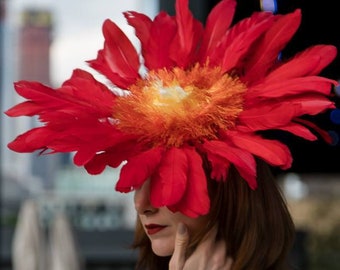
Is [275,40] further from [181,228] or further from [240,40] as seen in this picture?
[181,228]

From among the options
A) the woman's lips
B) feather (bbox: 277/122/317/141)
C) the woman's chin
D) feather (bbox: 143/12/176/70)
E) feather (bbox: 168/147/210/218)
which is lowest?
the woman's chin

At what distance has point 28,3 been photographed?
6.34 meters

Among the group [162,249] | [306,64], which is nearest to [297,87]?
[306,64]

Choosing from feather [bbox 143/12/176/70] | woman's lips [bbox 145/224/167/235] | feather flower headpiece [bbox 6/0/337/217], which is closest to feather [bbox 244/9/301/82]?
feather flower headpiece [bbox 6/0/337/217]

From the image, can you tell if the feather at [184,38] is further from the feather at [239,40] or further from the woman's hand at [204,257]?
the woman's hand at [204,257]

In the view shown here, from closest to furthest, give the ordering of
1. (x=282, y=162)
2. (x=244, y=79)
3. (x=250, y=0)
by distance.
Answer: (x=282, y=162) < (x=244, y=79) < (x=250, y=0)

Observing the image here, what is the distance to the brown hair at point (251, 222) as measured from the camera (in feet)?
3.53

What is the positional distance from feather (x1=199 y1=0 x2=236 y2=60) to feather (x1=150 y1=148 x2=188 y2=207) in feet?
0.53

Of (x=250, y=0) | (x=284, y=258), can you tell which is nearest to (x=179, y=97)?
(x=284, y=258)

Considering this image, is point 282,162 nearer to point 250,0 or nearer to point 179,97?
point 179,97

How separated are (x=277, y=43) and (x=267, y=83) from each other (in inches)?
2.0

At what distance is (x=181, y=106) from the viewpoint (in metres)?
1.03

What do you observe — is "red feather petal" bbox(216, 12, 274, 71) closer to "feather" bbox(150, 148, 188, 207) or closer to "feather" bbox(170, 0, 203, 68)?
"feather" bbox(170, 0, 203, 68)

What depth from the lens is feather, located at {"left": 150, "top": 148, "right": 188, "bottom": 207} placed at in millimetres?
957
